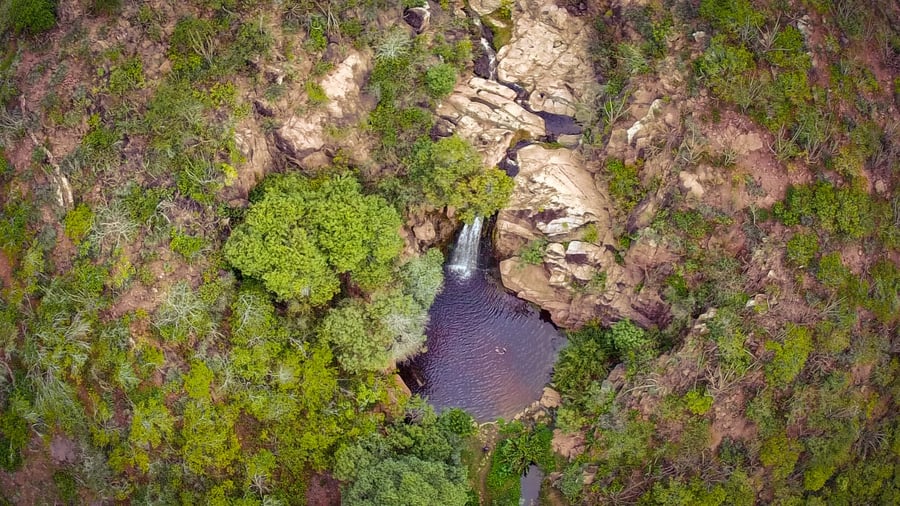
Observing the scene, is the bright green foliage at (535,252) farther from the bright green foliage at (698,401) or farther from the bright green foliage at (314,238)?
the bright green foliage at (698,401)

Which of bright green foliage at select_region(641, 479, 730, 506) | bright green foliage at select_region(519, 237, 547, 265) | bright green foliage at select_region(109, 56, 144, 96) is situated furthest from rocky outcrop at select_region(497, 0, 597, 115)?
bright green foliage at select_region(641, 479, 730, 506)

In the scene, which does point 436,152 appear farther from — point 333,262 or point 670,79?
point 670,79

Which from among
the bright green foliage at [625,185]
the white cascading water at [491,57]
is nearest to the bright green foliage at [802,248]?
the bright green foliage at [625,185]

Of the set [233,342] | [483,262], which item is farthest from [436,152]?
[233,342]

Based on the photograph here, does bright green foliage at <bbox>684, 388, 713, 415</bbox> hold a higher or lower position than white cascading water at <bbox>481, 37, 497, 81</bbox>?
lower

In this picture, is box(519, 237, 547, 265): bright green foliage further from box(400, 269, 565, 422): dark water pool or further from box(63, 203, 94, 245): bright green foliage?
box(63, 203, 94, 245): bright green foliage

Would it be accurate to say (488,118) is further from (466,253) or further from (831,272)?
(831,272)
